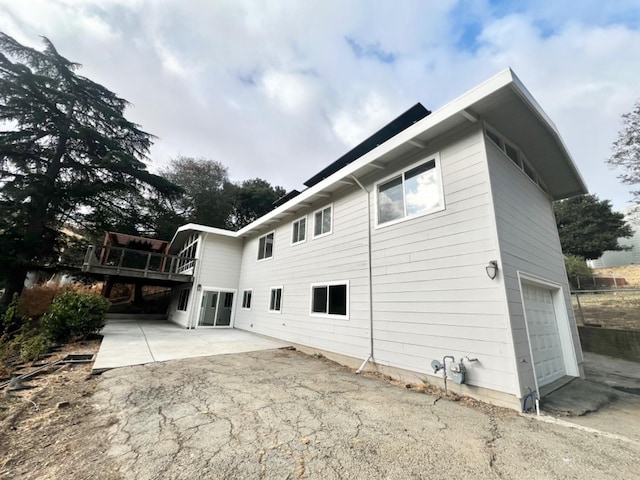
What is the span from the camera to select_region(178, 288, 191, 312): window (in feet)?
42.9

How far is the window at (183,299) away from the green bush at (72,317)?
5.35 m

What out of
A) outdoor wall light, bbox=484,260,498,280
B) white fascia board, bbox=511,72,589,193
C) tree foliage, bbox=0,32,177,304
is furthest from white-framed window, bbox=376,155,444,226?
tree foliage, bbox=0,32,177,304

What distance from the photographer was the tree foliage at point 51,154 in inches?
444

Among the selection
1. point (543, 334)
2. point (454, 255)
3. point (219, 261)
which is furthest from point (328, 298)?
point (219, 261)

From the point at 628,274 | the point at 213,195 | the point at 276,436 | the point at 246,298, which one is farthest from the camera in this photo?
the point at 213,195

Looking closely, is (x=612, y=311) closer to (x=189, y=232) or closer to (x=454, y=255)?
(x=454, y=255)

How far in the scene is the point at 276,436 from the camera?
2629 mm

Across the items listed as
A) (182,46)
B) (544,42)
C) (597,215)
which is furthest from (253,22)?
(597,215)

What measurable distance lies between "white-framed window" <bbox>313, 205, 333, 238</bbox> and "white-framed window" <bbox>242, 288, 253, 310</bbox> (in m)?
5.22

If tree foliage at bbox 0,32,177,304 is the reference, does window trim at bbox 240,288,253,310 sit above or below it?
below

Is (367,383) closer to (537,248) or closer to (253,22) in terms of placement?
(537,248)

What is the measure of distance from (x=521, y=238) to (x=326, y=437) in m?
4.88

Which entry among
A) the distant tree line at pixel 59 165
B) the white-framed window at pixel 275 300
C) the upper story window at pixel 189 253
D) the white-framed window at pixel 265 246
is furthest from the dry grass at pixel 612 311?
the distant tree line at pixel 59 165

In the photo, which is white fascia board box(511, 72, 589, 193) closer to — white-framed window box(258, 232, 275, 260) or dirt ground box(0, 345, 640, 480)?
dirt ground box(0, 345, 640, 480)
